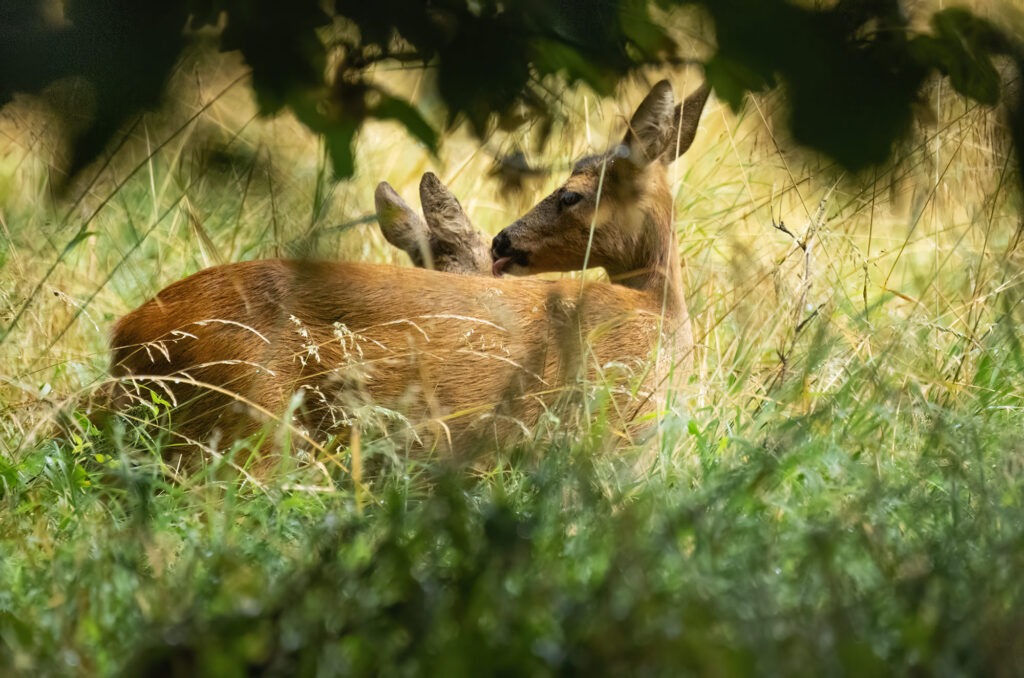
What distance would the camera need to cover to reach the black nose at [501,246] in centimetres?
429

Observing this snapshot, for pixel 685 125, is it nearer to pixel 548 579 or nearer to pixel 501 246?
pixel 501 246

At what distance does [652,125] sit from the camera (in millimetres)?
3865

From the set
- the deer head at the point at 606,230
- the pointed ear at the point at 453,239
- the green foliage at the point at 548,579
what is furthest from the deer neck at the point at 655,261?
the green foliage at the point at 548,579

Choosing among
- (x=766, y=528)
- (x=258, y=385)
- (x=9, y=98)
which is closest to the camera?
(x=9, y=98)

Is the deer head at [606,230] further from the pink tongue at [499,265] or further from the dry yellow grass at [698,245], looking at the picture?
the dry yellow grass at [698,245]

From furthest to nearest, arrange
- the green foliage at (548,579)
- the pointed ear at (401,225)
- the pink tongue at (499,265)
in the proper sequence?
the pink tongue at (499,265) → the pointed ear at (401,225) → the green foliage at (548,579)

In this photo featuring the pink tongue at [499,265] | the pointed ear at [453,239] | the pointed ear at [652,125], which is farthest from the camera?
the pointed ear at [453,239]

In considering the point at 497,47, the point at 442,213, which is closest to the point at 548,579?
the point at 497,47

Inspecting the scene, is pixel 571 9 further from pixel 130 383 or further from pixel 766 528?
pixel 130 383

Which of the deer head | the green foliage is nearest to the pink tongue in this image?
the deer head

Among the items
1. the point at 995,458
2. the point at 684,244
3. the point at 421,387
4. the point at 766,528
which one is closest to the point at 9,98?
the point at 766,528

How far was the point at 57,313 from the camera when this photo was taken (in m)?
4.64

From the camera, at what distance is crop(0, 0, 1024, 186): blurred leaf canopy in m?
1.63

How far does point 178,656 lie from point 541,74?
105 centimetres
